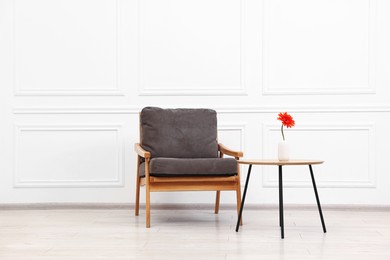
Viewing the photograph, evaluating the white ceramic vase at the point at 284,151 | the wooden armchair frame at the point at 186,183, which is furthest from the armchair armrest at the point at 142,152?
the white ceramic vase at the point at 284,151

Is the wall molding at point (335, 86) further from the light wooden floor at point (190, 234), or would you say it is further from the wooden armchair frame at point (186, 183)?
the wooden armchair frame at point (186, 183)

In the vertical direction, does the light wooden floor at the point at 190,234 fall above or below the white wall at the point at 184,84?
below

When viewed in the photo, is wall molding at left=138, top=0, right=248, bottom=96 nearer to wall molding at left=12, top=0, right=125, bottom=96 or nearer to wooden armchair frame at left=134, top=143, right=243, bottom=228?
wall molding at left=12, top=0, right=125, bottom=96

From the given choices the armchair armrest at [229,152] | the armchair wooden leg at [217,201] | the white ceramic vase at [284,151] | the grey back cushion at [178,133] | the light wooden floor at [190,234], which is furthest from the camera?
the armchair wooden leg at [217,201]

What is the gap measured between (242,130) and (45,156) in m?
1.65

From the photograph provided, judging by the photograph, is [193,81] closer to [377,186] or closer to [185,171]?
[185,171]

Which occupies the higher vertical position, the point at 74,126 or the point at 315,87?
the point at 315,87

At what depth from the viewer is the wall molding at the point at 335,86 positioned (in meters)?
4.68

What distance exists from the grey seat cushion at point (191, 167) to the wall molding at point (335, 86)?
1184mm

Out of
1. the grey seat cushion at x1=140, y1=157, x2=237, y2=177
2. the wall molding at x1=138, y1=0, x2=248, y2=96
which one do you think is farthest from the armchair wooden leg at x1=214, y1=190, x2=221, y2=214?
the wall molding at x1=138, y1=0, x2=248, y2=96

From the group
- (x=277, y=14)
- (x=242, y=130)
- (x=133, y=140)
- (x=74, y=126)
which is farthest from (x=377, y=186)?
(x=74, y=126)

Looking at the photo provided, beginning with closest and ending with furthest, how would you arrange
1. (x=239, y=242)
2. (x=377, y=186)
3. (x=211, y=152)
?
(x=239, y=242), (x=211, y=152), (x=377, y=186)

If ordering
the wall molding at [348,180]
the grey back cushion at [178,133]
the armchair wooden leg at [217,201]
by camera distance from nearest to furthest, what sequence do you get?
the grey back cushion at [178,133], the armchair wooden leg at [217,201], the wall molding at [348,180]

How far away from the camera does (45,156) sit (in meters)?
4.75
